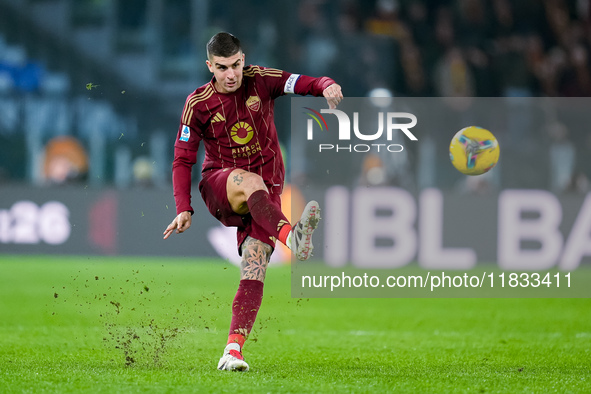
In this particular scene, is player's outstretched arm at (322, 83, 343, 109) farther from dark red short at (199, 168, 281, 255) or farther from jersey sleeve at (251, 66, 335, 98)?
dark red short at (199, 168, 281, 255)

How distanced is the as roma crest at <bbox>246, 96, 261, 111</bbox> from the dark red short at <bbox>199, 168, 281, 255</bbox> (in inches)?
14.1

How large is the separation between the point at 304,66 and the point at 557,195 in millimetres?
4247

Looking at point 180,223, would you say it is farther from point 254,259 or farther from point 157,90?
point 157,90

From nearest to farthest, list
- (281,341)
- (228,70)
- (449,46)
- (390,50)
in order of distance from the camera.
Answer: (228,70) → (281,341) → (390,50) → (449,46)

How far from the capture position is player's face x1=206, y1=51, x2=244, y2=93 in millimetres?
4742

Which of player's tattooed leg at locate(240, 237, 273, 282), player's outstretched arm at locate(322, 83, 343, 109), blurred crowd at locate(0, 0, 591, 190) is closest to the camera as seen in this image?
player's outstretched arm at locate(322, 83, 343, 109)

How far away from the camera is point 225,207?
16.4ft

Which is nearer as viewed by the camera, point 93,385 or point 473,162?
point 93,385

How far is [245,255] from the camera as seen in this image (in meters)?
4.96

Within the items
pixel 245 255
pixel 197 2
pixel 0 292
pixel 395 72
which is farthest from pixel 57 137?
pixel 245 255

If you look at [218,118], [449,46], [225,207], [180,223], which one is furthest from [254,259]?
[449,46]

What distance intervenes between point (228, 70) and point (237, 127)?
352 mm

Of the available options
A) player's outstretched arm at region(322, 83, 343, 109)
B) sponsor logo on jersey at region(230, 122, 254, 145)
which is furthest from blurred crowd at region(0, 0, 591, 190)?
player's outstretched arm at region(322, 83, 343, 109)

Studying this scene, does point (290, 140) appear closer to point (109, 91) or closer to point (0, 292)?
point (109, 91)
